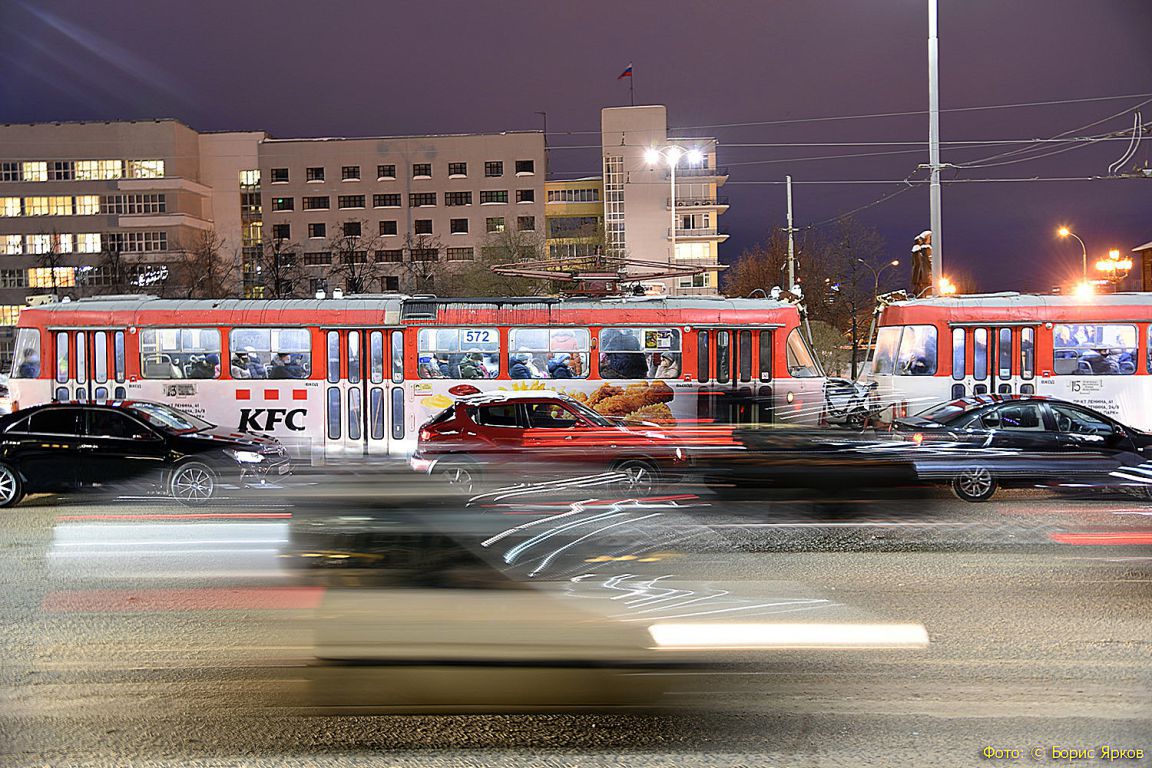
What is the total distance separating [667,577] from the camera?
9383 mm

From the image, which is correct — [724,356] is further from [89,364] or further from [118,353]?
[89,364]

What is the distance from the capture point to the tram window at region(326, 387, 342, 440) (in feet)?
63.5

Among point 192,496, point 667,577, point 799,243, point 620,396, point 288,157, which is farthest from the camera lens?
point 288,157

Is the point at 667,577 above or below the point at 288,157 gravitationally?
below

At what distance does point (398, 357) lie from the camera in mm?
19500

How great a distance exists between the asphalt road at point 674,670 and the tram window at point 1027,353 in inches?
321

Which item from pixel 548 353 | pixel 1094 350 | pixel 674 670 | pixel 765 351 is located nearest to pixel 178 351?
pixel 548 353

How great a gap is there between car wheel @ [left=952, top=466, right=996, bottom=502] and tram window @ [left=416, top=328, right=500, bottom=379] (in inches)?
346

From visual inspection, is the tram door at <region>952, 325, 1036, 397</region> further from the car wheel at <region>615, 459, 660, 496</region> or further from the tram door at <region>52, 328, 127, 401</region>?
the tram door at <region>52, 328, 127, 401</region>

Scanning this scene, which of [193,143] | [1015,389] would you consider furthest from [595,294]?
[193,143]

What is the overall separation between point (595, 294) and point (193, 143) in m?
77.1

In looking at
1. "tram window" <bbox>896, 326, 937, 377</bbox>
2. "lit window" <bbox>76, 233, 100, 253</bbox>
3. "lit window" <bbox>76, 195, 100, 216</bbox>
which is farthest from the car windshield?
"lit window" <bbox>76, 195, 100, 216</bbox>

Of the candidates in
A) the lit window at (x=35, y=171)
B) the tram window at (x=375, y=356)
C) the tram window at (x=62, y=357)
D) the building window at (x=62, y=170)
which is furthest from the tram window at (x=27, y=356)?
the lit window at (x=35, y=171)

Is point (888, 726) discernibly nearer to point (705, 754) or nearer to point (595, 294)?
point (705, 754)
